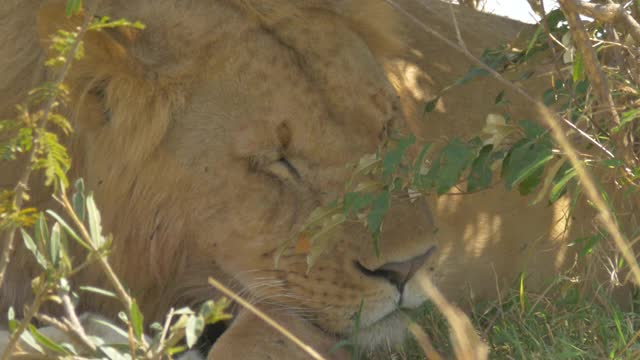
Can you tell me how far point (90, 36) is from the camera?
10.5ft

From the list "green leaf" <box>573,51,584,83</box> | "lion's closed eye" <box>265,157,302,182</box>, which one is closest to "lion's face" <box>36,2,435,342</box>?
"lion's closed eye" <box>265,157,302,182</box>

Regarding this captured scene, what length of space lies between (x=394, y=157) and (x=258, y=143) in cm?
48

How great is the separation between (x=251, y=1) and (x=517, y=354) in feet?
4.16

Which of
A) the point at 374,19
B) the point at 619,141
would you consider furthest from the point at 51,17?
the point at 619,141

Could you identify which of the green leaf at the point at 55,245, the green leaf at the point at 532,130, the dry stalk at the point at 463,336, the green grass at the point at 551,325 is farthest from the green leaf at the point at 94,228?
the green grass at the point at 551,325

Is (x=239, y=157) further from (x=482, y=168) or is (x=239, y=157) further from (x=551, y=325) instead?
(x=551, y=325)

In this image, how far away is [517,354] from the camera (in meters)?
3.35

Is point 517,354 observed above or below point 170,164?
below

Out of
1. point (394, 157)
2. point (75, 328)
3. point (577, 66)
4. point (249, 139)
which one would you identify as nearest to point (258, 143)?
point (249, 139)

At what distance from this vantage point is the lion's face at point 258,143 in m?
3.21

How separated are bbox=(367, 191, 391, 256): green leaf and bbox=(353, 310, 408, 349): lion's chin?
33 centimetres

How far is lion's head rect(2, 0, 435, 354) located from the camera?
10.5ft

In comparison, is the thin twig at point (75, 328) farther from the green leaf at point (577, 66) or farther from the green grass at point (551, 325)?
the green leaf at point (577, 66)

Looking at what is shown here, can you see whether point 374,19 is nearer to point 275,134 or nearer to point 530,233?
point 275,134
